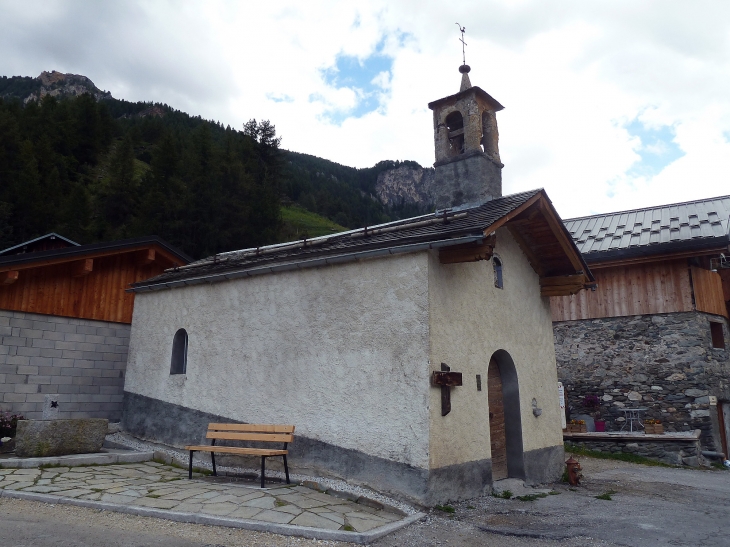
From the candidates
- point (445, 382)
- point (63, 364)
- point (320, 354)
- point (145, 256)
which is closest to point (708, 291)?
point (445, 382)

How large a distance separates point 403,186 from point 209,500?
330 feet

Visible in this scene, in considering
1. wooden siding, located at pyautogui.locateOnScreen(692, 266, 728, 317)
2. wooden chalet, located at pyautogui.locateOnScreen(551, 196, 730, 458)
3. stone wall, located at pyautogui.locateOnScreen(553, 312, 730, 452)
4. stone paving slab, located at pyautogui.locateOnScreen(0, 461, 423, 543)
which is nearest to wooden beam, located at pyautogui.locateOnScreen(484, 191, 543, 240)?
stone paving slab, located at pyautogui.locateOnScreen(0, 461, 423, 543)

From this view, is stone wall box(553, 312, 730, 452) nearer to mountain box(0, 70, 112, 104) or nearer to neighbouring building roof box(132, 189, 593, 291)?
neighbouring building roof box(132, 189, 593, 291)

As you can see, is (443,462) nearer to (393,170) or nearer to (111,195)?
(111,195)

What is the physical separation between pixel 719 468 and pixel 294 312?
11213 millimetres

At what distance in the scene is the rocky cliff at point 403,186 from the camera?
9756cm

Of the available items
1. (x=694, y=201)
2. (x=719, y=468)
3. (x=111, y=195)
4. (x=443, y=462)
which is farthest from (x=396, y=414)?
(x=111, y=195)

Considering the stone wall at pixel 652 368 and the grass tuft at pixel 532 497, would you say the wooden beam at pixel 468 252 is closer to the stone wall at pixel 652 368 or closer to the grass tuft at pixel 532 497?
the grass tuft at pixel 532 497

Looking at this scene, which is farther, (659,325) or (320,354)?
(659,325)

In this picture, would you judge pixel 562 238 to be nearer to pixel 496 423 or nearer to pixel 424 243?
pixel 496 423

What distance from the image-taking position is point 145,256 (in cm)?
1341

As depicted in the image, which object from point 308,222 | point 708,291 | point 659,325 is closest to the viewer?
point 659,325

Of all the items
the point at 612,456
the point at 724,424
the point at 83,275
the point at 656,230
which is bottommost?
the point at 612,456

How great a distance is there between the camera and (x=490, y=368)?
350 inches
